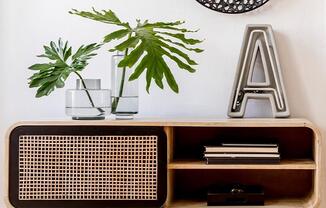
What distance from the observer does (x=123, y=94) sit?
1.97 metres

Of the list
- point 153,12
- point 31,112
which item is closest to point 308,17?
point 153,12

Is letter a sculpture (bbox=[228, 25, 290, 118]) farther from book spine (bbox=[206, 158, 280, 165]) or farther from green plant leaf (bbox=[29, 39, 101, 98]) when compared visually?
green plant leaf (bbox=[29, 39, 101, 98])

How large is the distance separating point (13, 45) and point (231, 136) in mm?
1071

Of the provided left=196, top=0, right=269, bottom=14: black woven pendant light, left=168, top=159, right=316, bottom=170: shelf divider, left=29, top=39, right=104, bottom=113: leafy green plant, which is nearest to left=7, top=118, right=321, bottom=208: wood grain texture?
left=168, top=159, right=316, bottom=170: shelf divider

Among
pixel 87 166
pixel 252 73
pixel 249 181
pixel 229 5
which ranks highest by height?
pixel 229 5

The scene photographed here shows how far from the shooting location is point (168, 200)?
1890 mm

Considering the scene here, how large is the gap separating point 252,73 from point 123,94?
57 cm

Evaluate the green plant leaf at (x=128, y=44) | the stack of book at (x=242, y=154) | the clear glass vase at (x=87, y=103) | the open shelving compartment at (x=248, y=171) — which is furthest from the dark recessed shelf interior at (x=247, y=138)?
the green plant leaf at (x=128, y=44)

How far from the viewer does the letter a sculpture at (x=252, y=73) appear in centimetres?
208

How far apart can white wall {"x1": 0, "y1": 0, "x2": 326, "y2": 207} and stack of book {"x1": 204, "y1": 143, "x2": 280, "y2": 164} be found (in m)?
0.29

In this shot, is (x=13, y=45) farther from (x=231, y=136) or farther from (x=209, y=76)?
(x=231, y=136)

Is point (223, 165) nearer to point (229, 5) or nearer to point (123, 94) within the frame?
point (123, 94)

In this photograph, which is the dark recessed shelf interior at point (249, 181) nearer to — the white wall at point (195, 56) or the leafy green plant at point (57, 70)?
the white wall at point (195, 56)

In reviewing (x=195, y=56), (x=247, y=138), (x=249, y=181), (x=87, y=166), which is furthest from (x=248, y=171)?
(x=87, y=166)
